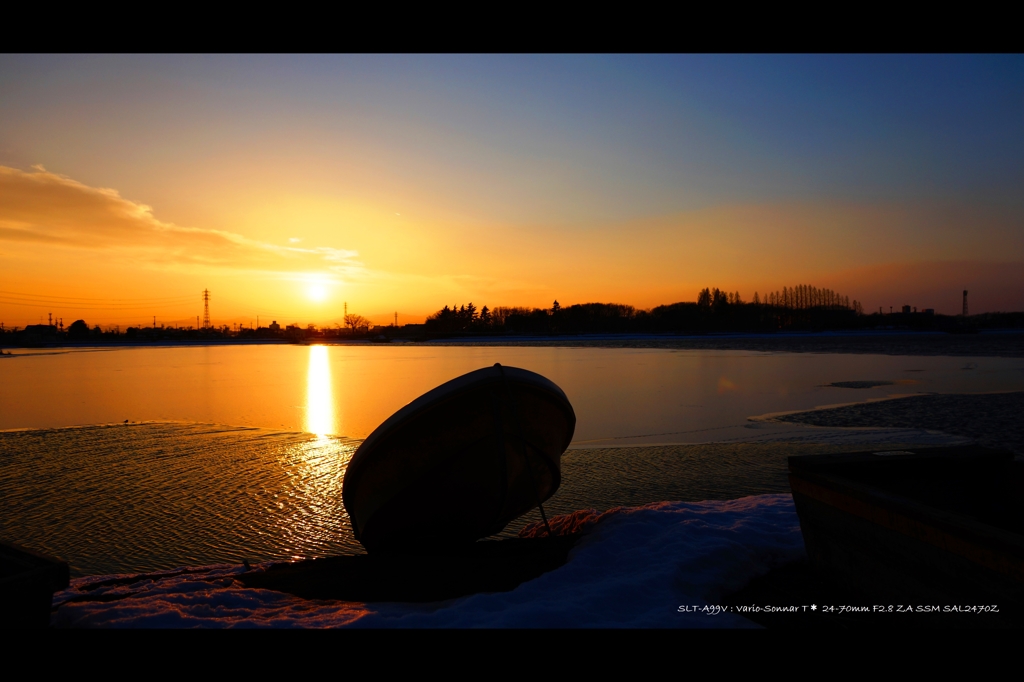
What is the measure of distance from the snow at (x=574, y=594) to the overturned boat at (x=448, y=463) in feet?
3.52

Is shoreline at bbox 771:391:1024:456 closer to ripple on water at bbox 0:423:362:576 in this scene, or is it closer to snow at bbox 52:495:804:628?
snow at bbox 52:495:804:628

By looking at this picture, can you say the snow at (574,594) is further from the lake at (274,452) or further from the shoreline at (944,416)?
the shoreline at (944,416)

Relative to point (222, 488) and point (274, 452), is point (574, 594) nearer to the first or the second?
point (222, 488)

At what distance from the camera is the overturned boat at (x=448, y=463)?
536 cm

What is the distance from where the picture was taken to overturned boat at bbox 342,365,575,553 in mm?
5359

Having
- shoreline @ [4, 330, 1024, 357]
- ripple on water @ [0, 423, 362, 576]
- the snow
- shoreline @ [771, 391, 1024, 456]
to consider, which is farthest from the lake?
shoreline @ [4, 330, 1024, 357]

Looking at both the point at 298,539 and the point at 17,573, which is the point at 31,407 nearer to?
the point at 298,539

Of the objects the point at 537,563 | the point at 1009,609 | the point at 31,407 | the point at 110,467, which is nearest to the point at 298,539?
the point at 537,563

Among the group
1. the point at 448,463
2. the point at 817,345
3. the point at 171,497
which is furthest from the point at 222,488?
the point at 817,345

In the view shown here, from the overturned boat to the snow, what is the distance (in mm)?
1072

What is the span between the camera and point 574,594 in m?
4.06
